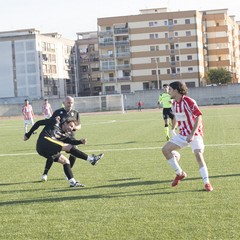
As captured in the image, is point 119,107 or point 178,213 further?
point 119,107

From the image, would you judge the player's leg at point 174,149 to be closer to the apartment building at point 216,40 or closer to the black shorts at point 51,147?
the black shorts at point 51,147

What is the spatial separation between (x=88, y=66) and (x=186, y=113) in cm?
10786

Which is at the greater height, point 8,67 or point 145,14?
point 145,14

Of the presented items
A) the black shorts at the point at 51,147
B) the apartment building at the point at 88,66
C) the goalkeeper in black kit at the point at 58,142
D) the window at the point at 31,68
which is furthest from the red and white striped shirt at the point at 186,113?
the apartment building at the point at 88,66

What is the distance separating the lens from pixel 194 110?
9.33 m

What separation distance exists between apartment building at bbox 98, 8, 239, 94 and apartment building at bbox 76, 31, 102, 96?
14.0 meters

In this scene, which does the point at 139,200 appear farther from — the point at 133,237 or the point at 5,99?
the point at 5,99

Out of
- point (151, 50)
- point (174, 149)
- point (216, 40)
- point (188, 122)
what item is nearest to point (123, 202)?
point (174, 149)

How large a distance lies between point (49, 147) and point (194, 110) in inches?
123

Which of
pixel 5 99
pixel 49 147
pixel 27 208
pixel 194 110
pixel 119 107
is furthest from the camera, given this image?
pixel 5 99

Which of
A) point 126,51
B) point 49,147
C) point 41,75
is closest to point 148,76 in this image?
point 126,51

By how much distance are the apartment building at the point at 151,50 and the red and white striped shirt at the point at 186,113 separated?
8940cm

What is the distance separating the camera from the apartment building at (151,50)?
323ft

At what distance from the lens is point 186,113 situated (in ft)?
31.0
